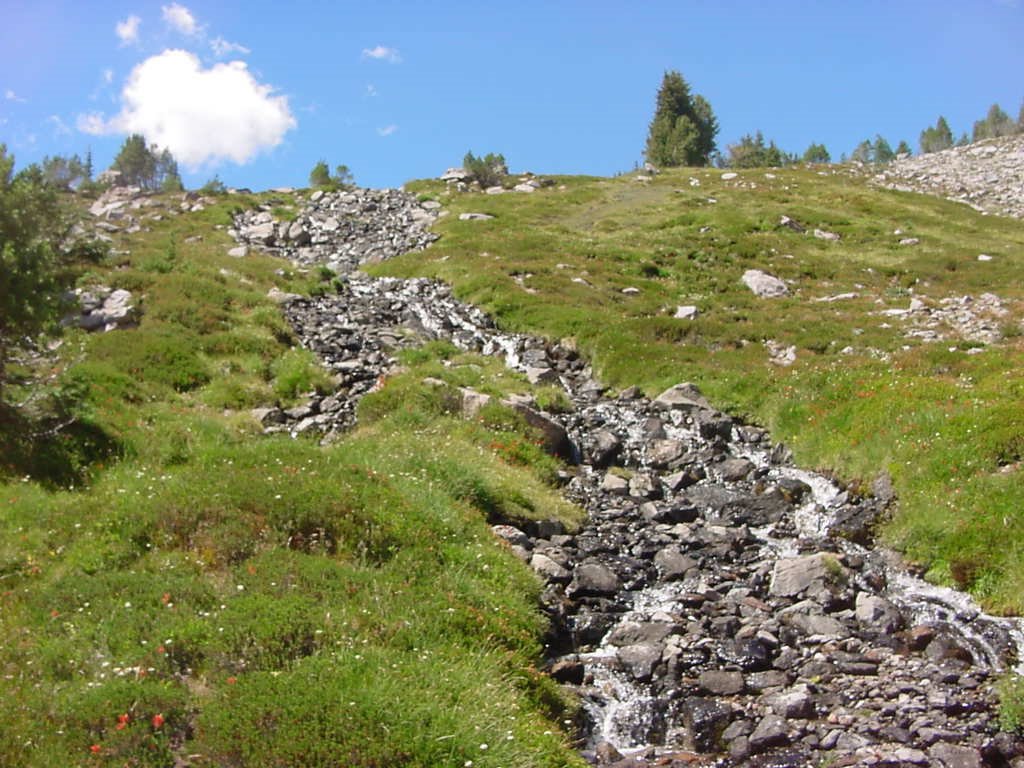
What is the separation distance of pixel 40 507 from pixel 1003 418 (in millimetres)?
17426

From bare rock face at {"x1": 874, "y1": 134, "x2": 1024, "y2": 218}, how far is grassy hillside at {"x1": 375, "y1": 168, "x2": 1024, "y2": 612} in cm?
476

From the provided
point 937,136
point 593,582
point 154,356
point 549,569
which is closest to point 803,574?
point 593,582

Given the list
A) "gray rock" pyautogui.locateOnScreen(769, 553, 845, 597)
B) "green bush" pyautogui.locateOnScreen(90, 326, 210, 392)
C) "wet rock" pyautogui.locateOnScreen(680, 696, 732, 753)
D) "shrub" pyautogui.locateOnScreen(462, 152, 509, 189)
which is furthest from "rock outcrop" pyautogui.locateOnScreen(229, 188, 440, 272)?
"wet rock" pyautogui.locateOnScreen(680, 696, 732, 753)

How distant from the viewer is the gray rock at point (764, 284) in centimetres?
3594

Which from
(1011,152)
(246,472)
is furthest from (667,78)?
(246,472)

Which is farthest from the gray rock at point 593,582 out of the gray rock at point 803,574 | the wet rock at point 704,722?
the wet rock at point 704,722

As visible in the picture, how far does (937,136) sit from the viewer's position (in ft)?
520

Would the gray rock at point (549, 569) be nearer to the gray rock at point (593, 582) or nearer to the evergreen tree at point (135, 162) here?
the gray rock at point (593, 582)

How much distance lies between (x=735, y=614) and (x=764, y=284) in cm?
2627

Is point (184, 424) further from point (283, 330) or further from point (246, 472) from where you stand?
point (283, 330)

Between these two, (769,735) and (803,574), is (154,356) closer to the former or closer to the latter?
(803,574)

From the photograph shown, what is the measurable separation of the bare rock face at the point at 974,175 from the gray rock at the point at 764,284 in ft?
94.5

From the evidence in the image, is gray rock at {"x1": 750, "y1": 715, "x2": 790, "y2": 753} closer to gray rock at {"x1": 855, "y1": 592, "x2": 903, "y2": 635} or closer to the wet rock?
the wet rock

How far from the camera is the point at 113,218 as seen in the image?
53625 millimetres
